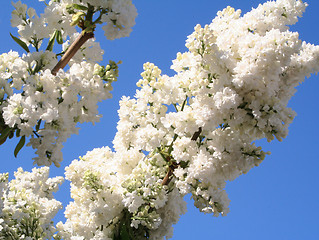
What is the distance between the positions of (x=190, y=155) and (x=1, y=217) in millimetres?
2980

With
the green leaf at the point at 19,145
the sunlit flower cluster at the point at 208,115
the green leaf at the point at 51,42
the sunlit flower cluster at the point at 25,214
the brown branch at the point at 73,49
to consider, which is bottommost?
the green leaf at the point at 19,145

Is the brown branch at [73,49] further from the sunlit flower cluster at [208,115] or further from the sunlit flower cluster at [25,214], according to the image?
the sunlit flower cluster at [25,214]

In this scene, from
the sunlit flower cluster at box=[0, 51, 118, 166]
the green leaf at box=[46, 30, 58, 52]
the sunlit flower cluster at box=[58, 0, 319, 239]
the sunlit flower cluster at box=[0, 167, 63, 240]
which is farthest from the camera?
the sunlit flower cluster at box=[0, 167, 63, 240]

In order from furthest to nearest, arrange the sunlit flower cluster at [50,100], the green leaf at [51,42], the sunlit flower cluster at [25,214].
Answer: the sunlit flower cluster at [25,214] → the green leaf at [51,42] → the sunlit flower cluster at [50,100]

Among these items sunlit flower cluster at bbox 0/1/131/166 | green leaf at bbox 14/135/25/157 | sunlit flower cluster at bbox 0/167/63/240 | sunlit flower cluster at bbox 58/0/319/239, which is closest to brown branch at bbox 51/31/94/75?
sunlit flower cluster at bbox 0/1/131/166

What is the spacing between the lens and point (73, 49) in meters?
3.99

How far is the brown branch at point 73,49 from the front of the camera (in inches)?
155

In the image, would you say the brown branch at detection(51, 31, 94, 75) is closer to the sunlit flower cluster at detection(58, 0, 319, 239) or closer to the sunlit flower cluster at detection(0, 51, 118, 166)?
the sunlit flower cluster at detection(0, 51, 118, 166)

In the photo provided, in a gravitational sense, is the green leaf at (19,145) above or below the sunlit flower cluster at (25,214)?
below

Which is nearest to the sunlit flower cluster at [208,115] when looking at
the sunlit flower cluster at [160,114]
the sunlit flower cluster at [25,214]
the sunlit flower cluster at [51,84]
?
the sunlit flower cluster at [160,114]

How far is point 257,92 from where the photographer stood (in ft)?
15.3

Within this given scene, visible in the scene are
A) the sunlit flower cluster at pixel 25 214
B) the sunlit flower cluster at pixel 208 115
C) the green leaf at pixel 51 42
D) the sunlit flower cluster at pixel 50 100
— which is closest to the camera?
the sunlit flower cluster at pixel 50 100

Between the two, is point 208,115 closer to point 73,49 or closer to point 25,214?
point 73,49

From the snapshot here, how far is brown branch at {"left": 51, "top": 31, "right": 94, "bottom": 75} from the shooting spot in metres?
3.95
